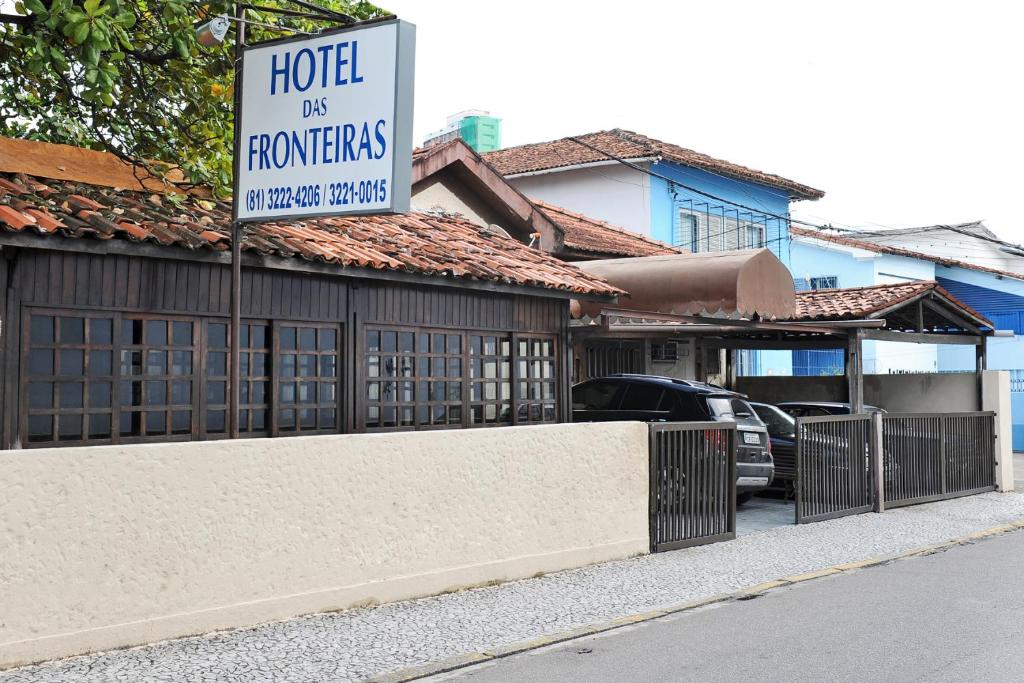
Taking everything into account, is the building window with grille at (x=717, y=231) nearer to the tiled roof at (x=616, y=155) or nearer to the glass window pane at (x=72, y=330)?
the tiled roof at (x=616, y=155)

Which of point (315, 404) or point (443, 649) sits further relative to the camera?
point (315, 404)

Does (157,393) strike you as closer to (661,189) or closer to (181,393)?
(181,393)

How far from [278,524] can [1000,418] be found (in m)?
14.1

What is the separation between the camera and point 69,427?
29.2 ft

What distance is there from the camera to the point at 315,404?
1070 centimetres

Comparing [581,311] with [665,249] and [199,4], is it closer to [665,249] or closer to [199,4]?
[199,4]

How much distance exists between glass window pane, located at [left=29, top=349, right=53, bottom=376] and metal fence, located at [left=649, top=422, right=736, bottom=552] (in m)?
5.71

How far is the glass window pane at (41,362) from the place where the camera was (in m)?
8.64

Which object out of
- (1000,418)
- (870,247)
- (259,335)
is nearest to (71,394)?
(259,335)

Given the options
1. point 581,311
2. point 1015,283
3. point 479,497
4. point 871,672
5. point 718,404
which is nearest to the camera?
point 871,672

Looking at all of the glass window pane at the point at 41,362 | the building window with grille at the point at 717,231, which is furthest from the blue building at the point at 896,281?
the glass window pane at the point at 41,362

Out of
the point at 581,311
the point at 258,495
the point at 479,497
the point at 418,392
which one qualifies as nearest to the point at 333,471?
the point at 258,495

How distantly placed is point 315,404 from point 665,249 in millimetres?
12867

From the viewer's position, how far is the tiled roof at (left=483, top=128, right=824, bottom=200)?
87.6 feet
